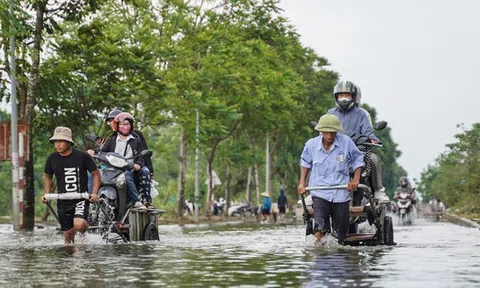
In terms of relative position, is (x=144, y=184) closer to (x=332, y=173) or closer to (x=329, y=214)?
(x=329, y=214)

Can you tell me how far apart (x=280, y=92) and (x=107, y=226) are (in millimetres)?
38886

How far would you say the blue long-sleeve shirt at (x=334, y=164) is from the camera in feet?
52.6

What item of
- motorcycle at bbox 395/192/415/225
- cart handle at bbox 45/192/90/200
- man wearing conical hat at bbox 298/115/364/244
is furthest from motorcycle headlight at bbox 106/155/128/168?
motorcycle at bbox 395/192/415/225

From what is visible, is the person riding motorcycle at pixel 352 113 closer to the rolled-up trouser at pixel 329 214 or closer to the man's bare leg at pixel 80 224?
the rolled-up trouser at pixel 329 214

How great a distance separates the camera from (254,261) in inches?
556

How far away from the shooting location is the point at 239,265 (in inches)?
527

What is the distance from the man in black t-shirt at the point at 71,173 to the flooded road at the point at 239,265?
50 centimetres

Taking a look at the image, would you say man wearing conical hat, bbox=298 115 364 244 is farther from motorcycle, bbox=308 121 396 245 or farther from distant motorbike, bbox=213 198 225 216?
distant motorbike, bbox=213 198 225 216

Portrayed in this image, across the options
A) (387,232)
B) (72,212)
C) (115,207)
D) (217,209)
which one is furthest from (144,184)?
(217,209)

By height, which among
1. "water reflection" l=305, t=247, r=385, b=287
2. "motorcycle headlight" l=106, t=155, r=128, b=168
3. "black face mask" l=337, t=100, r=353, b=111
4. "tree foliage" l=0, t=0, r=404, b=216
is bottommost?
"water reflection" l=305, t=247, r=385, b=287

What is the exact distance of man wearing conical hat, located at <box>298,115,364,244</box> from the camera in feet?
52.6

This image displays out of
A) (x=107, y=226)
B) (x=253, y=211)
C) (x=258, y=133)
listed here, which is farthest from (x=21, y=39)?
(x=253, y=211)

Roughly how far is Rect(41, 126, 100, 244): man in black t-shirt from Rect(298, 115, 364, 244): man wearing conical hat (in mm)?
3050

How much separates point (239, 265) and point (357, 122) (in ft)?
15.5
